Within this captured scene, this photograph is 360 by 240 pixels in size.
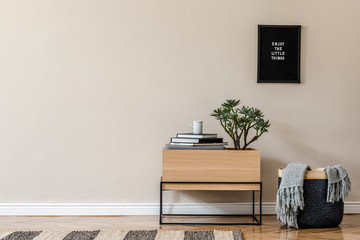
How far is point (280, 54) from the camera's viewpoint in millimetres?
3010

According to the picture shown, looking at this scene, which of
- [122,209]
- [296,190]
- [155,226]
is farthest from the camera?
[122,209]

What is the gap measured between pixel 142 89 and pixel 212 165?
77 centimetres

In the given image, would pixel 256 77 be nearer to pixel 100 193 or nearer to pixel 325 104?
pixel 325 104

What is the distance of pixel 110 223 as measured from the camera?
107 inches

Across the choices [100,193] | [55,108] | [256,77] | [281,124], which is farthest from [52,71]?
[281,124]

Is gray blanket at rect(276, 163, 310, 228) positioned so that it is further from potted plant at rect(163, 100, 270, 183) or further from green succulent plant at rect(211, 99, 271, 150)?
green succulent plant at rect(211, 99, 271, 150)

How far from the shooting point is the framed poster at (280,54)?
3.01 metres

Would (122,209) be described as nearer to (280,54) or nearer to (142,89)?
(142,89)

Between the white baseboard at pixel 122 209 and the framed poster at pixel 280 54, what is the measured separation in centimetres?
92

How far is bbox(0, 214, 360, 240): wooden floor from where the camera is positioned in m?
2.45

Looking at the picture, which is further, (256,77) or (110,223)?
(256,77)

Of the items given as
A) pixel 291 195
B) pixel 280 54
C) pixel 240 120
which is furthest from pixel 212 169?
pixel 280 54

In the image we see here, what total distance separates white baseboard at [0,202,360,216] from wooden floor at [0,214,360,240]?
0.22 feet

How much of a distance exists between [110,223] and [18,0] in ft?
5.53
